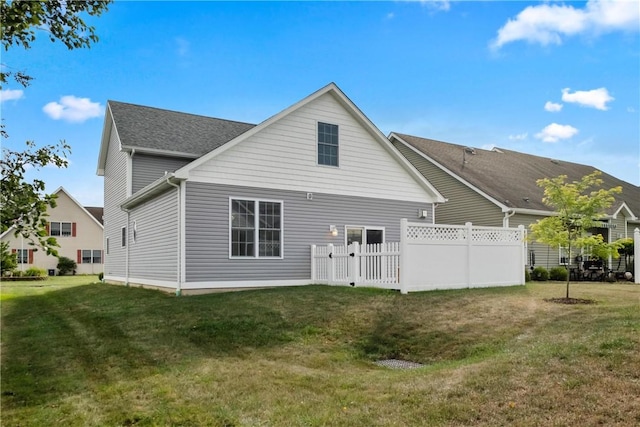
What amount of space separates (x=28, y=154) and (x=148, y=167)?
48.1ft

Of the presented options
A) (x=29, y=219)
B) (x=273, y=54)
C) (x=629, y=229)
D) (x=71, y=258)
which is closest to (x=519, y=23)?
(x=273, y=54)

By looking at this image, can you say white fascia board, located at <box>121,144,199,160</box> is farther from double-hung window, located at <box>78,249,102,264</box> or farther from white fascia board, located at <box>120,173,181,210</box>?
double-hung window, located at <box>78,249,102,264</box>

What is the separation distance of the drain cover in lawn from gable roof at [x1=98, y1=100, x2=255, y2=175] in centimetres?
1207

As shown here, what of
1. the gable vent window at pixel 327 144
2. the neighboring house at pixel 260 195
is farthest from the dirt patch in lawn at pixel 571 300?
the gable vent window at pixel 327 144

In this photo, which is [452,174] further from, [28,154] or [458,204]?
[28,154]

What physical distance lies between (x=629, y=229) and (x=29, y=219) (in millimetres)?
27982

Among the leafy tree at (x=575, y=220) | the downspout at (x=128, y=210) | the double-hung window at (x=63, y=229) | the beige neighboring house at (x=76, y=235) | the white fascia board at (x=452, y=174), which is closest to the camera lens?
the leafy tree at (x=575, y=220)

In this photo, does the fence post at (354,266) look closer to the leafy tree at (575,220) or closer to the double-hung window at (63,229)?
the leafy tree at (575,220)

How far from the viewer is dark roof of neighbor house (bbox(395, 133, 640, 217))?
2102 centimetres

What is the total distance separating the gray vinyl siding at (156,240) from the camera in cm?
1362

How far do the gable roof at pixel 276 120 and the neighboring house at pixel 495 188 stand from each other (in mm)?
3629

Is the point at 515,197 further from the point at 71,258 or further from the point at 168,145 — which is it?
the point at 71,258

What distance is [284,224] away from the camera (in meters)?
14.7

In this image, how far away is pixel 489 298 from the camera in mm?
10414
